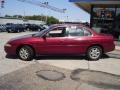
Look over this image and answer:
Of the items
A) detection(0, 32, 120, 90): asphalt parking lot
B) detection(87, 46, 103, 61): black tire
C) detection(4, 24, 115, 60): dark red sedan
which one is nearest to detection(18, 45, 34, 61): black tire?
detection(4, 24, 115, 60): dark red sedan

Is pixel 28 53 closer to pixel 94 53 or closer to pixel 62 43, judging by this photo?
pixel 62 43

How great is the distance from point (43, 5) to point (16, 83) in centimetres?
5916

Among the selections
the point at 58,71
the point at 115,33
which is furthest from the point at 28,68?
the point at 115,33

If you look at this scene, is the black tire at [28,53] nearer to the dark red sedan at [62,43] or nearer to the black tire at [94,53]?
the dark red sedan at [62,43]

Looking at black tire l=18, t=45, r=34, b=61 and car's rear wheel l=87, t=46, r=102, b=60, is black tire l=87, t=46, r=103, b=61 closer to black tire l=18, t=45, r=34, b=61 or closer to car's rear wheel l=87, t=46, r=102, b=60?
car's rear wheel l=87, t=46, r=102, b=60

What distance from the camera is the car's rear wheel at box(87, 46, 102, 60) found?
431 inches

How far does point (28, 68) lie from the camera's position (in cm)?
900

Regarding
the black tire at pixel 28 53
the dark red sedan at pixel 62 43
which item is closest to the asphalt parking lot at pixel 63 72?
the black tire at pixel 28 53

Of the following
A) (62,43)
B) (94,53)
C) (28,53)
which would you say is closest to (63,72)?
(62,43)

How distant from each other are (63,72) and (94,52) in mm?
2853

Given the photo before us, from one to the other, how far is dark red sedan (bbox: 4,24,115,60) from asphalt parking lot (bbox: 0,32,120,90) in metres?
0.35

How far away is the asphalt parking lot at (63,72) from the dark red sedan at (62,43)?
35 centimetres

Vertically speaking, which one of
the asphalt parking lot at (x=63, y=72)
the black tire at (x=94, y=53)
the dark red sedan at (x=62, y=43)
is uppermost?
the dark red sedan at (x=62, y=43)

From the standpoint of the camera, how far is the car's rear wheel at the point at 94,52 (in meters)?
10.9
